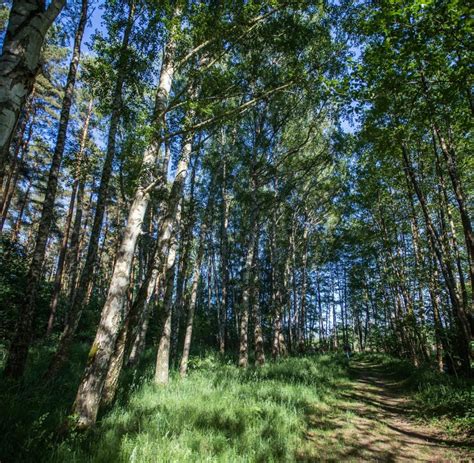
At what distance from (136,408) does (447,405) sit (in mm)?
7052

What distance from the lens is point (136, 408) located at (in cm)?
504

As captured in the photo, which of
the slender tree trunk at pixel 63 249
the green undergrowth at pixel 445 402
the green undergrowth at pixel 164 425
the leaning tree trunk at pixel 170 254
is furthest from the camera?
the slender tree trunk at pixel 63 249

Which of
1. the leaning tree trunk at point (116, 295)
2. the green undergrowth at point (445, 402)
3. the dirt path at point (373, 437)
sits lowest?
the dirt path at point (373, 437)

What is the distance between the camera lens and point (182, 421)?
4.50 m

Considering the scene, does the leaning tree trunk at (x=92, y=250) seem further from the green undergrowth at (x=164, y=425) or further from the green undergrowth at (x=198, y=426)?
the green undergrowth at (x=198, y=426)

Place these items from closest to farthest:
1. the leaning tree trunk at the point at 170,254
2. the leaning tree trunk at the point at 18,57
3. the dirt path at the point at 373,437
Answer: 1. the leaning tree trunk at the point at 18,57
2. the dirt path at the point at 373,437
3. the leaning tree trunk at the point at 170,254

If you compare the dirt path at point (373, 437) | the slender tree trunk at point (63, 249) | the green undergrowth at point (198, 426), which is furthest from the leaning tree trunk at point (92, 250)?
the dirt path at point (373, 437)

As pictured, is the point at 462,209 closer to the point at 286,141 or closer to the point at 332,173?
the point at 286,141

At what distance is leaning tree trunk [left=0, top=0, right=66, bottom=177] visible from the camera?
5.28 feet

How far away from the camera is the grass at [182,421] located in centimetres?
328

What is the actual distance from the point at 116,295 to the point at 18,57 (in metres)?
3.98

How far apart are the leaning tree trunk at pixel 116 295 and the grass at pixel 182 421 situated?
0.33 m

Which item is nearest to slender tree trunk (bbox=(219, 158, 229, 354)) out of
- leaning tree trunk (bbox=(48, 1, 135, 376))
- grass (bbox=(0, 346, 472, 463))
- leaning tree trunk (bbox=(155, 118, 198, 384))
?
leaning tree trunk (bbox=(155, 118, 198, 384))

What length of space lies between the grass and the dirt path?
0.09m
